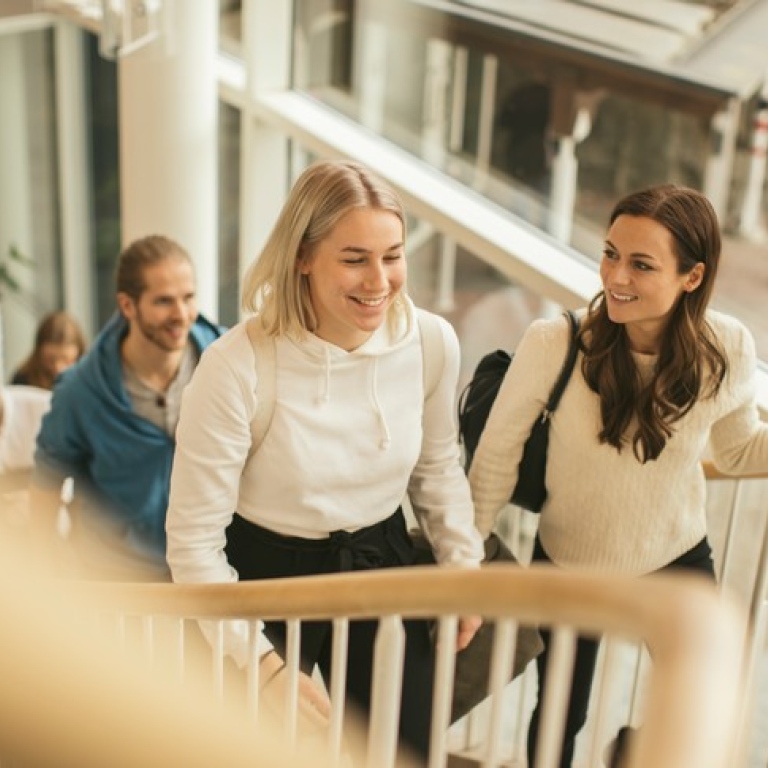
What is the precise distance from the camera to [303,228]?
2.21 meters

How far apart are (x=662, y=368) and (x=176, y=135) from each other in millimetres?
3333

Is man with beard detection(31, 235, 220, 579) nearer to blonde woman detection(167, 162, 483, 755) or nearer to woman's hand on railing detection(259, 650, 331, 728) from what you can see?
blonde woman detection(167, 162, 483, 755)

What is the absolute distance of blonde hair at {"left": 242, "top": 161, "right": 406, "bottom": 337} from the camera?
219cm

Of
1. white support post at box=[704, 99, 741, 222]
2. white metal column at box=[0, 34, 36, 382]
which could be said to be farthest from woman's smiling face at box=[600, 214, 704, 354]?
white metal column at box=[0, 34, 36, 382]

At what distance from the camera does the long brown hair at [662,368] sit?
2.35m

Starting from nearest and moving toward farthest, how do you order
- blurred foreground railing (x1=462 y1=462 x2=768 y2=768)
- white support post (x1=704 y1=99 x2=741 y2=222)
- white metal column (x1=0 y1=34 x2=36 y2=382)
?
1. blurred foreground railing (x1=462 y1=462 x2=768 y2=768)
2. white support post (x1=704 y1=99 x2=741 y2=222)
3. white metal column (x1=0 y1=34 x2=36 y2=382)

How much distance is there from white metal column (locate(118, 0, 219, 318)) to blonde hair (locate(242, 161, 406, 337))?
305cm

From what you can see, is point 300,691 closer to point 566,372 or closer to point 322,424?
point 322,424

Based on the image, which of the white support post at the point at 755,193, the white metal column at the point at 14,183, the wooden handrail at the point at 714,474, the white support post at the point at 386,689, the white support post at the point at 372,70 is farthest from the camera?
the white metal column at the point at 14,183

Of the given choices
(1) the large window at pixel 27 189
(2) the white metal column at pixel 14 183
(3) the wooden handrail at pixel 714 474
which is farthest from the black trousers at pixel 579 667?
(1) the large window at pixel 27 189

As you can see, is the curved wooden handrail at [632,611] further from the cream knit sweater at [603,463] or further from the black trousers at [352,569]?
the cream knit sweater at [603,463]

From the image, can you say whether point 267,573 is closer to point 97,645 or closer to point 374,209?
point 374,209

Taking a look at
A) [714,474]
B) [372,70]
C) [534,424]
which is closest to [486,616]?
[534,424]

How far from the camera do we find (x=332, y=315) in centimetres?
228
